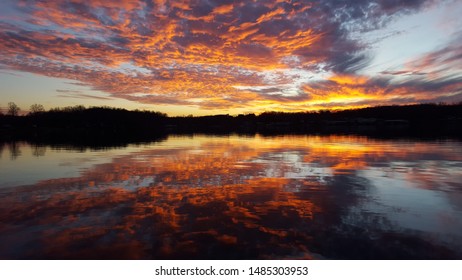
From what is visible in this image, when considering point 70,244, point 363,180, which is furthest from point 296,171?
point 70,244

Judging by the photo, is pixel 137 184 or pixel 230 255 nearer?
pixel 230 255

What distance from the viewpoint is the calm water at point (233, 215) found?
798 centimetres

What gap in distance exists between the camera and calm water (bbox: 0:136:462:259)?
798 cm

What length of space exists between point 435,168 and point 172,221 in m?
19.5

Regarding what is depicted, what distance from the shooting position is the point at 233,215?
35.3 feet

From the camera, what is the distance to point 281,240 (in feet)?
27.9

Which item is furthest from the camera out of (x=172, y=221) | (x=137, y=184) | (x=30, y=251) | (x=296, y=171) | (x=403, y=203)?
(x=296, y=171)

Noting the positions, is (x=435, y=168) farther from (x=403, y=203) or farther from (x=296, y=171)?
(x=403, y=203)

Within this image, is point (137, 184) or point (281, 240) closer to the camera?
point (281, 240)

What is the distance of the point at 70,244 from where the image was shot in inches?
329

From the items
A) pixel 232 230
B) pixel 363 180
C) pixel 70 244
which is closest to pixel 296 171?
pixel 363 180
